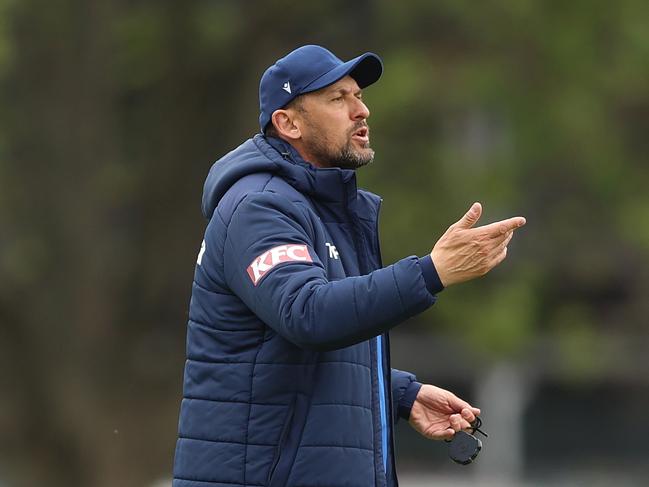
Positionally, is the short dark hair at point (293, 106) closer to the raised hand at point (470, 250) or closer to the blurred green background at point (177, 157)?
the raised hand at point (470, 250)

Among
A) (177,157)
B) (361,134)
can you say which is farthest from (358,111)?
(177,157)

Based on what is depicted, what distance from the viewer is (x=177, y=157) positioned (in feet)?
39.7

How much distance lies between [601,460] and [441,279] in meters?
12.9

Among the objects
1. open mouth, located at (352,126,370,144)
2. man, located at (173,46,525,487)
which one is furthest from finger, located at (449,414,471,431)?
open mouth, located at (352,126,370,144)

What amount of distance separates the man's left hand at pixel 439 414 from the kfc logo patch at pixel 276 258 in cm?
94

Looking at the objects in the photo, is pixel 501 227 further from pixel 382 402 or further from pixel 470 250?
pixel 382 402

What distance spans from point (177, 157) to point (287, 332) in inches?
323

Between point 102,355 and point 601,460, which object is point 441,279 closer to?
point 102,355

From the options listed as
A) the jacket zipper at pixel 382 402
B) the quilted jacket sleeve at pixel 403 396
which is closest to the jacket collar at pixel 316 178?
the jacket zipper at pixel 382 402

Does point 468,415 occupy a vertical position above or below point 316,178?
below

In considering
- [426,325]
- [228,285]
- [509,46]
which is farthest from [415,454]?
[228,285]

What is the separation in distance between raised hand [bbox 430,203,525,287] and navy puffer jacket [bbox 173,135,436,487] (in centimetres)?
5

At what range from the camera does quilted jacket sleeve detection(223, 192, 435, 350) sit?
3.94 m

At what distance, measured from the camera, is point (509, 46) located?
12203 mm
